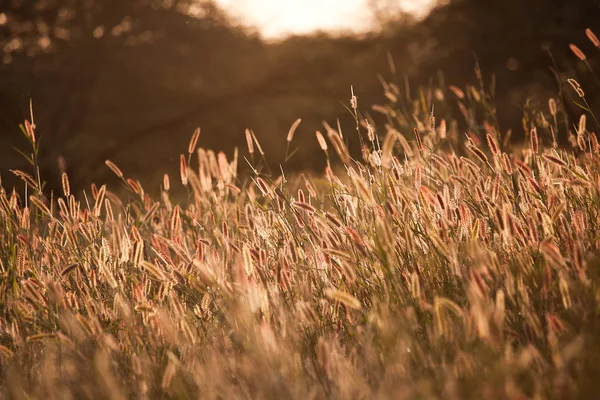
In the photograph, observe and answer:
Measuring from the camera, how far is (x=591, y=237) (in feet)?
6.69

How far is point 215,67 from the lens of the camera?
11.9 metres

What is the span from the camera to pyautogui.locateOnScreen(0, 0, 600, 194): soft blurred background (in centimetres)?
980

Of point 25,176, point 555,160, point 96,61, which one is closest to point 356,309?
point 555,160

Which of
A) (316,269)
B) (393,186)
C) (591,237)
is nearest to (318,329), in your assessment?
(316,269)

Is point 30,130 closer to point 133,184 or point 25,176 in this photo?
point 25,176

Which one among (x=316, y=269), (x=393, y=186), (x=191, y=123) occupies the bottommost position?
(x=191, y=123)

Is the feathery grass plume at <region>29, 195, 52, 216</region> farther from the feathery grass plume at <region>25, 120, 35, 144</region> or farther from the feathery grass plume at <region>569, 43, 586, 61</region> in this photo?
the feathery grass plume at <region>569, 43, 586, 61</region>

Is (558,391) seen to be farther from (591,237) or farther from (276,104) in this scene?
(276,104)

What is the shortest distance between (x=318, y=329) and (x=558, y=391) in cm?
75

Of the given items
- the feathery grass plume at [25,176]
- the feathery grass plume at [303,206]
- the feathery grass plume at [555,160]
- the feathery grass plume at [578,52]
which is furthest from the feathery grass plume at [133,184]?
the feathery grass plume at [578,52]

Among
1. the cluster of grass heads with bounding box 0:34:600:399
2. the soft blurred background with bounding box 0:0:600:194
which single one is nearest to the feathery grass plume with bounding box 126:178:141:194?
the cluster of grass heads with bounding box 0:34:600:399

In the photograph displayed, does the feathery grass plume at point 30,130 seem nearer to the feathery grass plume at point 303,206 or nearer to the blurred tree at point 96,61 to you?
the feathery grass plume at point 303,206

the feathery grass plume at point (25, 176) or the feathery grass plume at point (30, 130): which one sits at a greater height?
the feathery grass plume at point (30, 130)

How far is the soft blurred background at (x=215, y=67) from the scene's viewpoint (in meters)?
9.80
